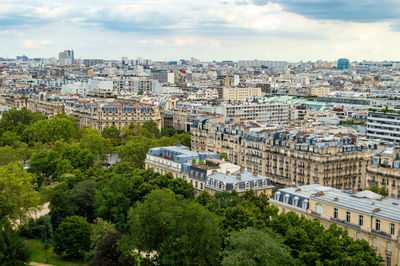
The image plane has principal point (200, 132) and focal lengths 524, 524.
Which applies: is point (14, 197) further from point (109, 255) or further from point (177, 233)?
point (177, 233)

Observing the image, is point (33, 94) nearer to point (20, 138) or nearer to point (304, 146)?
point (20, 138)

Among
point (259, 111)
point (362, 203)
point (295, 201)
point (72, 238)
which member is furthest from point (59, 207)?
point (259, 111)

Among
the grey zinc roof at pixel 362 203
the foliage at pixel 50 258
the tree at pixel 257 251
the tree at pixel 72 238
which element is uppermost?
the grey zinc roof at pixel 362 203

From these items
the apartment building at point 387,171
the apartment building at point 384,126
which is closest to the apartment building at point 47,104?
the apartment building at point 384,126

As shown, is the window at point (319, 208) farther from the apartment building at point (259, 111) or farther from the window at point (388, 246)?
the apartment building at point (259, 111)

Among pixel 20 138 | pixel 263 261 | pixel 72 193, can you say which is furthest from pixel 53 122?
pixel 263 261
